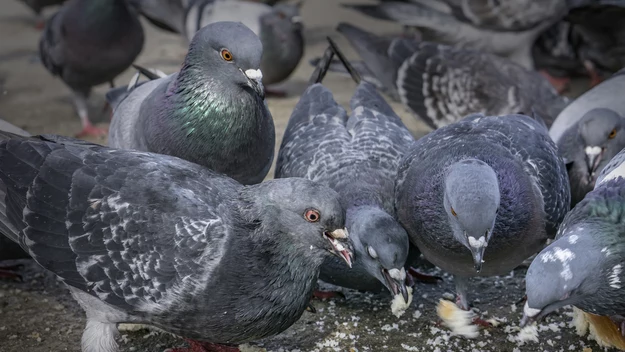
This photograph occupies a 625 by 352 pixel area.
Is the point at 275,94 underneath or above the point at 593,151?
underneath

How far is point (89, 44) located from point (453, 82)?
3.36 m

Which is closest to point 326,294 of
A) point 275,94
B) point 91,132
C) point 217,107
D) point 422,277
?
point 422,277

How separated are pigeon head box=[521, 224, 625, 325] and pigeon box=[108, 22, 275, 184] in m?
1.82

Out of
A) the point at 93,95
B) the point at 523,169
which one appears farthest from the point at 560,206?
the point at 93,95

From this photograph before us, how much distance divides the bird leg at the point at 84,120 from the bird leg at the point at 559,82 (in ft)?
15.2

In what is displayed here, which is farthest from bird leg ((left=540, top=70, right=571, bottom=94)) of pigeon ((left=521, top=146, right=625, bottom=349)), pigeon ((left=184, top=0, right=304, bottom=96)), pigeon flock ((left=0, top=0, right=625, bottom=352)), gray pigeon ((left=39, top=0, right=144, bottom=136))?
pigeon ((left=521, top=146, right=625, bottom=349))

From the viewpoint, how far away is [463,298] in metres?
5.04

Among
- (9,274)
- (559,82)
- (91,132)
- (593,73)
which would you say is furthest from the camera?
(559,82)

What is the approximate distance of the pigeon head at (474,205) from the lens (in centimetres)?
409

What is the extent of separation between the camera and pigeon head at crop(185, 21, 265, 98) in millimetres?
4645

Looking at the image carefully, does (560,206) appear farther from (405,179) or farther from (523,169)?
(405,179)

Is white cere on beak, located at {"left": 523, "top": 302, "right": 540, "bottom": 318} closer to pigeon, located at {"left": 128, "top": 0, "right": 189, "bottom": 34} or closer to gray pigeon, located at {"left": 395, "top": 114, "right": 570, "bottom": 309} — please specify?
gray pigeon, located at {"left": 395, "top": 114, "right": 570, "bottom": 309}

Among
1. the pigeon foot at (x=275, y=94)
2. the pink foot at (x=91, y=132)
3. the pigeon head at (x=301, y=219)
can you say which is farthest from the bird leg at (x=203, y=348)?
the pigeon foot at (x=275, y=94)

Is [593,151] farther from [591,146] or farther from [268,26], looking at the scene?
[268,26]
